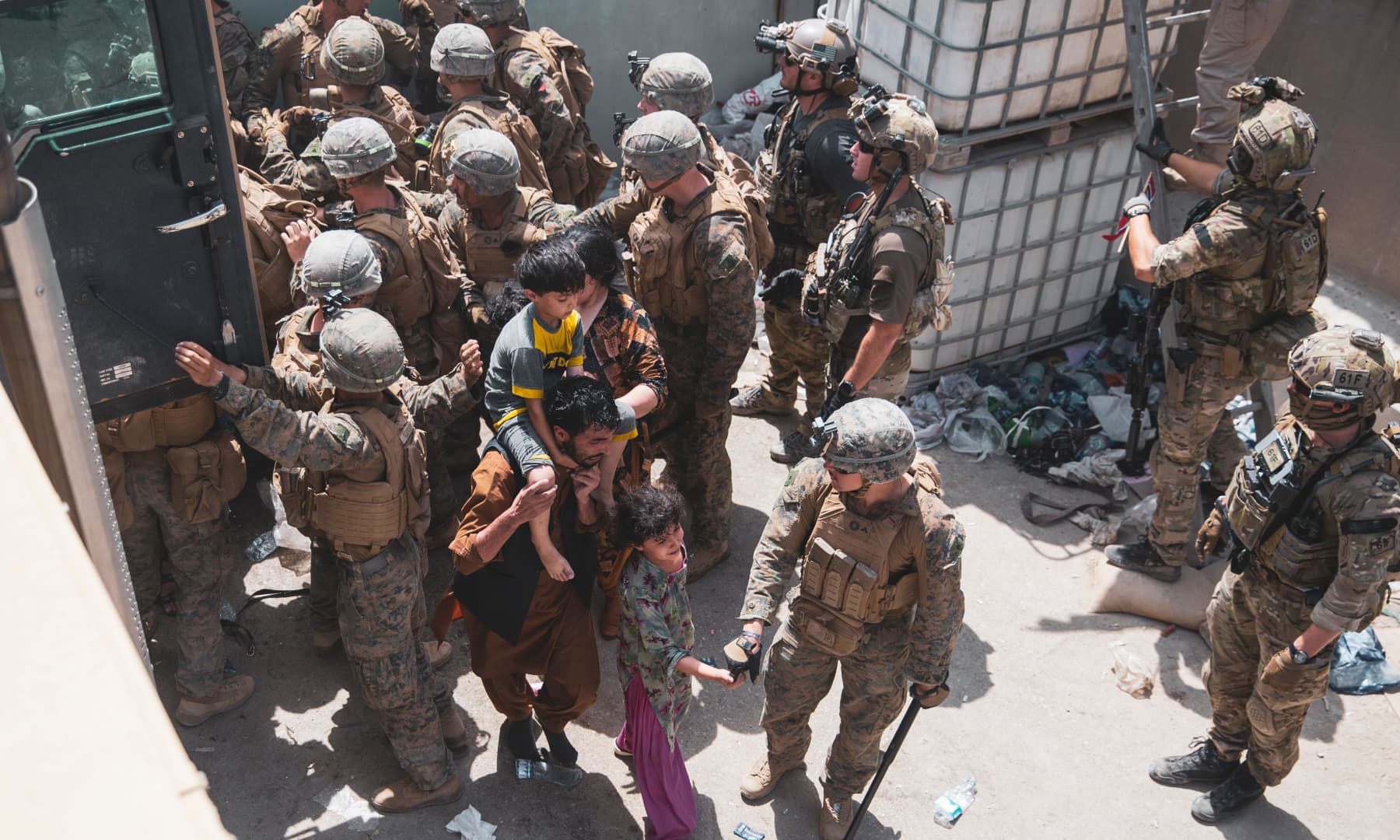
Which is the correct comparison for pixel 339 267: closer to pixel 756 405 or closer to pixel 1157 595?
pixel 756 405

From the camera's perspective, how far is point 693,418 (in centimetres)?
534

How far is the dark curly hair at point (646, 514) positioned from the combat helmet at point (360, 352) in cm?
90

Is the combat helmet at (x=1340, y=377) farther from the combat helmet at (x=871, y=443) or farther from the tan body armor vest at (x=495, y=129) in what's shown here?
the tan body armor vest at (x=495, y=129)

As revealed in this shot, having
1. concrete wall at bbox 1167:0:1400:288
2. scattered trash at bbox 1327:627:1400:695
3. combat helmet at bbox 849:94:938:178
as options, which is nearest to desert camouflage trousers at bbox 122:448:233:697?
combat helmet at bbox 849:94:938:178

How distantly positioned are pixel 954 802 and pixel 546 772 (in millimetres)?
1621

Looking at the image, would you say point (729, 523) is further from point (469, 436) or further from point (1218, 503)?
point (1218, 503)

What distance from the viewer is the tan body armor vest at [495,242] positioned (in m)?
4.94

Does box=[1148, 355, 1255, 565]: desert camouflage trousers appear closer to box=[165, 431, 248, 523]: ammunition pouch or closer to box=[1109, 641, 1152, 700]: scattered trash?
box=[1109, 641, 1152, 700]: scattered trash

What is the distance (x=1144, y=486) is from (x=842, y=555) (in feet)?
10.5

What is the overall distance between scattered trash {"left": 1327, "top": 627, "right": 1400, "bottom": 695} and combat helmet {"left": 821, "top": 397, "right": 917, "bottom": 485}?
2.89 m

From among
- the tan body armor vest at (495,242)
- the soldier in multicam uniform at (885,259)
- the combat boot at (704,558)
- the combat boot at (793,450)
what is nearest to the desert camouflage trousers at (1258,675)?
the soldier in multicam uniform at (885,259)

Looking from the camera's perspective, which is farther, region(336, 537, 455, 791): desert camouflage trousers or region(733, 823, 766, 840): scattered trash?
region(733, 823, 766, 840): scattered trash

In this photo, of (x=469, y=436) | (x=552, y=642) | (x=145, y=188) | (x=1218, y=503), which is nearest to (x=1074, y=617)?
(x=1218, y=503)

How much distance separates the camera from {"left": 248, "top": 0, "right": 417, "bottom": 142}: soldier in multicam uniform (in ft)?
23.8
